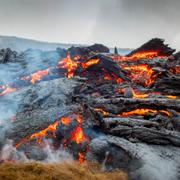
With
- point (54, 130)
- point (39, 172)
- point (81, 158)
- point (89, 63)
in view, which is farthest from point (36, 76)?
point (39, 172)

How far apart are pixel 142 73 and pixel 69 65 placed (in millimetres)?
10494

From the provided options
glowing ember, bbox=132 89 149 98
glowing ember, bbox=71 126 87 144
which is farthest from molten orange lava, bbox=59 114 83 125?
glowing ember, bbox=132 89 149 98

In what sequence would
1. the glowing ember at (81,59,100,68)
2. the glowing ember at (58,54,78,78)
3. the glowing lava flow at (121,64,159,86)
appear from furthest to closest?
the glowing ember at (58,54,78,78), the glowing ember at (81,59,100,68), the glowing lava flow at (121,64,159,86)

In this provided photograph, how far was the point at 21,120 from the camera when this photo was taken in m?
23.2

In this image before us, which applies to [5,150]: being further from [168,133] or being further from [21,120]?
[168,133]

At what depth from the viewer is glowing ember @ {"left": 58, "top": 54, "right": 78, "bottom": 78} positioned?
3480 cm

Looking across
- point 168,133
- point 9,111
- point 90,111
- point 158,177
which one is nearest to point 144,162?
point 158,177

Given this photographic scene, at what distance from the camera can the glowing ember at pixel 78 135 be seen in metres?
20.1

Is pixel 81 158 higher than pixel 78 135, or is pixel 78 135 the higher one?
pixel 78 135

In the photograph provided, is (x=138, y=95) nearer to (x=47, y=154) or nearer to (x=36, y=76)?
(x=47, y=154)

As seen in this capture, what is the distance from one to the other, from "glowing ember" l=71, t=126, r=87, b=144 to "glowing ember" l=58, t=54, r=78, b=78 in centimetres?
1443

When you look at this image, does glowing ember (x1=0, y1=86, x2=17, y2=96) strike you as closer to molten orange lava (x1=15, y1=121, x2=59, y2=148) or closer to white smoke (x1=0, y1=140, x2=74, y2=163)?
molten orange lava (x1=15, y1=121, x2=59, y2=148)

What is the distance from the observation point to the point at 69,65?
36531 millimetres

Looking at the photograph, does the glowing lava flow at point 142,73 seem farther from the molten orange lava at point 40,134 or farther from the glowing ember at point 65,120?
the molten orange lava at point 40,134
